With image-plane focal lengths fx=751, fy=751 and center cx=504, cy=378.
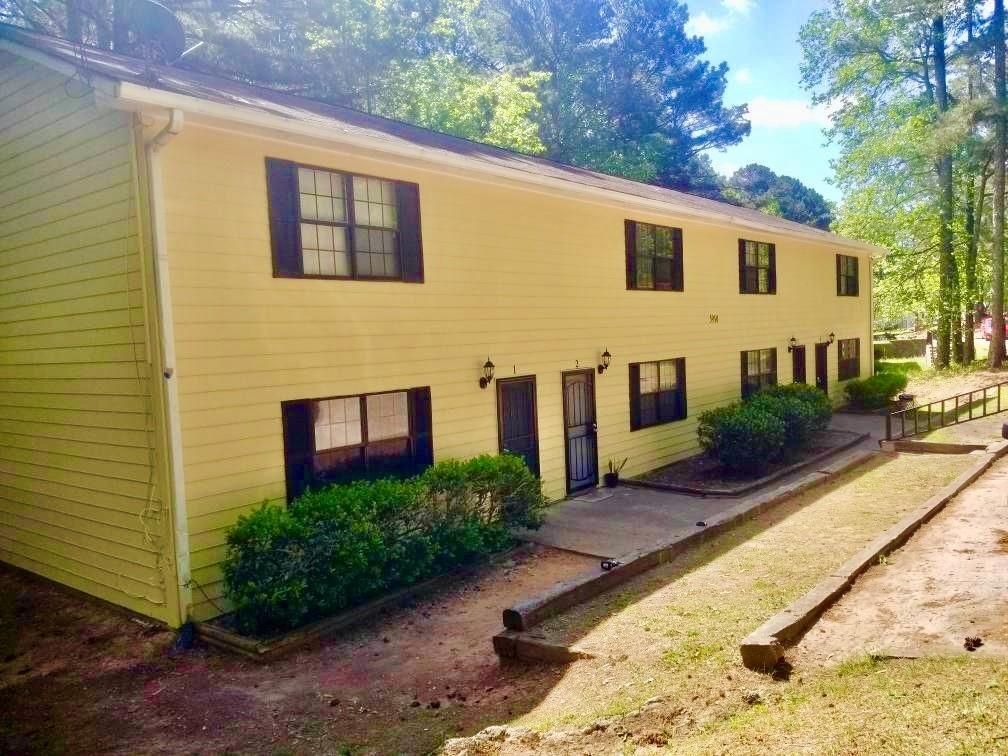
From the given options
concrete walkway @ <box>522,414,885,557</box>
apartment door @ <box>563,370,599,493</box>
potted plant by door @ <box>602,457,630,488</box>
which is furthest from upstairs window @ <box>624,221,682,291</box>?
concrete walkway @ <box>522,414,885,557</box>

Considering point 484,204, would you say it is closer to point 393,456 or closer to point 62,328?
point 393,456

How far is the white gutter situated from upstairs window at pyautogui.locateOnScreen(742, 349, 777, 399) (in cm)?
345

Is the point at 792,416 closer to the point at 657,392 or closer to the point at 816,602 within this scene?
the point at 657,392

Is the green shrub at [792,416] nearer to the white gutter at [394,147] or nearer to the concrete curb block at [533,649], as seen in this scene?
the white gutter at [394,147]

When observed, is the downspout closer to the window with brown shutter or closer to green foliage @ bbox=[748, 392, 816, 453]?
the window with brown shutter

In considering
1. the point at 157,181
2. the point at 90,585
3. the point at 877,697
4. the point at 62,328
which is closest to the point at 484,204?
the point at 157,181

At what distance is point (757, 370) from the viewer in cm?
1797

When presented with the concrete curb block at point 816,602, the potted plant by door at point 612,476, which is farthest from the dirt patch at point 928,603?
the potted plant by door at point 612,476

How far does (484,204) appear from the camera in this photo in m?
11.0

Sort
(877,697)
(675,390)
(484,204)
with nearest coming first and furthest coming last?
(877,697) < (484,204) < (675,390)

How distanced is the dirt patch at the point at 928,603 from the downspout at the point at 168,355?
5.67 metres

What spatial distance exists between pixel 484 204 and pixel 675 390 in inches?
247

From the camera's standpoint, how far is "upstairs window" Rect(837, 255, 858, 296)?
2223 cm

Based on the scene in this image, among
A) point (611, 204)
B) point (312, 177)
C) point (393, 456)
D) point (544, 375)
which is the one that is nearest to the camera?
point (312, 177)
